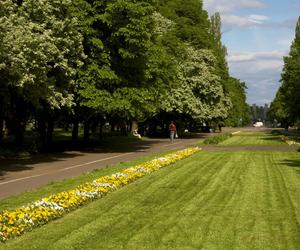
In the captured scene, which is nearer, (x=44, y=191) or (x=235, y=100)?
(x=44, y=191)

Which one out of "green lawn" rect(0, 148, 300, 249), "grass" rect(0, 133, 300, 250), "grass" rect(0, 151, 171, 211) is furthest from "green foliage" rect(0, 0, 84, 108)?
"green lawn" rect(0, 148, 300, 249)

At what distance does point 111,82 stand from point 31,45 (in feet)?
34.4

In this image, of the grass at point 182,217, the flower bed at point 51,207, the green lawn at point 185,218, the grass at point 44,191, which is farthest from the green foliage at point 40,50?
the green lawn at point 185,218

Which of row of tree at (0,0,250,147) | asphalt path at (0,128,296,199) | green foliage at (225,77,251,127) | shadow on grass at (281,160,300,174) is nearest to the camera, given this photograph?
asphalt path at (0,128,296,199)

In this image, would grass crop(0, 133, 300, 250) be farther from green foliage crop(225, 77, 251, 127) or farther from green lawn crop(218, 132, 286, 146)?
green foliage crop(225, 77, 251, 127)

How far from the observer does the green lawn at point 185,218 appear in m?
8.53

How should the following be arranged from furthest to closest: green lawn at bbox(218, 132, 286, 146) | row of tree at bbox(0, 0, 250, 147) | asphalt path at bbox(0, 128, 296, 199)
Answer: green lawn at bbox(218, 132, 286, 146)
row of tree at bbox(0, 0, 250, 147)
asphalt path at bbox(0, 128, 296, 199)

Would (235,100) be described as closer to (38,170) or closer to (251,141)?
(251,141)

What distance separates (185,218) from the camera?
34.4 ft

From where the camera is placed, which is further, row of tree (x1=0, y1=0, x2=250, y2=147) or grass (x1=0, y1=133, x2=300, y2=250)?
row of tree (x1=0, y1=0, x2=250, y2=147)

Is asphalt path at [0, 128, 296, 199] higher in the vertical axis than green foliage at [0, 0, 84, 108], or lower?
lower

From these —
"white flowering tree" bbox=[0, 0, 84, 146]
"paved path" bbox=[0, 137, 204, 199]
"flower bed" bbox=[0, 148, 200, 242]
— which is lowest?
"paved path" bbox=[0, 137, 204, 199]

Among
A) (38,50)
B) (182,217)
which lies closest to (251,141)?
(38,50)

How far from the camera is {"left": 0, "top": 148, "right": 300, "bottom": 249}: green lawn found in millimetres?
8531
